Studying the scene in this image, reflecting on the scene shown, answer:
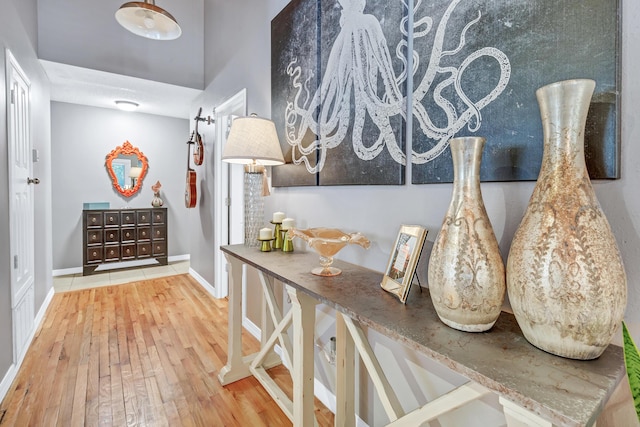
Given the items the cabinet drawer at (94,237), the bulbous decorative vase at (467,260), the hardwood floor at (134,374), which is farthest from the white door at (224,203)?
the bulbous decorative vase at (467,260)

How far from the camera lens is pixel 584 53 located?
72cm

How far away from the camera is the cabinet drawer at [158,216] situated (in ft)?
14.3

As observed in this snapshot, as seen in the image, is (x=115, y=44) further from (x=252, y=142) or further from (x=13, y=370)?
(x=13, y=370)

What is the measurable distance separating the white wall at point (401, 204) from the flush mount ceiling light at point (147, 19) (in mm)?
540

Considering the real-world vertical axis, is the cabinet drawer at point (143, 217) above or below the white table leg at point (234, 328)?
above

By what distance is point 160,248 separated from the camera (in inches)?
174

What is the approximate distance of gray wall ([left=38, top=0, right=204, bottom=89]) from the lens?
109 inches

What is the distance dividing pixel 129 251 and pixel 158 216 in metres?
0.60

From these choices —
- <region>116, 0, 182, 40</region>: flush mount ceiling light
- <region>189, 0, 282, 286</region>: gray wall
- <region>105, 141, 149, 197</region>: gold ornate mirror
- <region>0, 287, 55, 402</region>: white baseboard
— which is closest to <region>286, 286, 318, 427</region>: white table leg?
<region>189, 0, 282, 286</region>: gray wall

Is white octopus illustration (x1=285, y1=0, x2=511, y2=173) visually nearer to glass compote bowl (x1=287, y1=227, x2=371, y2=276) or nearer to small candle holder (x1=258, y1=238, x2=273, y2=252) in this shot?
glass compote bowl (x1=287, y1=227, x2=371, y2=276)

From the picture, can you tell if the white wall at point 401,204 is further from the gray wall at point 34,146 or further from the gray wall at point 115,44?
the gray wall at point 34,146

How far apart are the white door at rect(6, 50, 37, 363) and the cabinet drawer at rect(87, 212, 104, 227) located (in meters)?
1.52

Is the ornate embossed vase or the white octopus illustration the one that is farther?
the white octopus illustration

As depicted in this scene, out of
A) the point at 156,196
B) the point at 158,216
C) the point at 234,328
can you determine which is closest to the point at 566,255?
the point at 234,328
